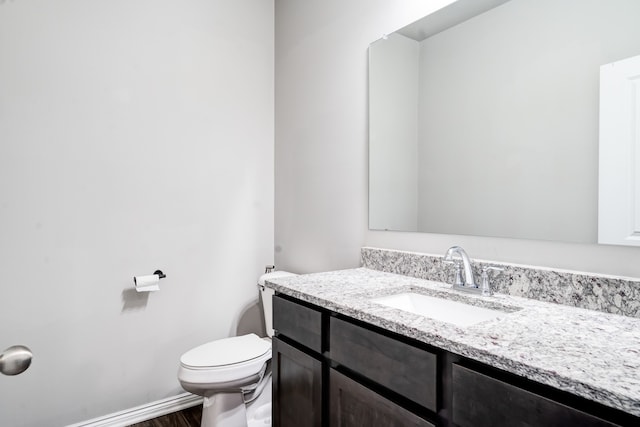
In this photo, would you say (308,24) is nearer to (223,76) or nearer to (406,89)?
(223,76)

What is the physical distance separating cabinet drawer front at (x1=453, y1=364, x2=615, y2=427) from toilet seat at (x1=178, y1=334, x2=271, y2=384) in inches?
45.4

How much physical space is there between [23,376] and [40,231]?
2.26 ft

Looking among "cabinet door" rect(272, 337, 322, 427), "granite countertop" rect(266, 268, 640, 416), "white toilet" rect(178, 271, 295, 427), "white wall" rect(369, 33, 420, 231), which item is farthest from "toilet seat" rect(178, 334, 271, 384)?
"white wall" rect(369, 33, 420, 231)

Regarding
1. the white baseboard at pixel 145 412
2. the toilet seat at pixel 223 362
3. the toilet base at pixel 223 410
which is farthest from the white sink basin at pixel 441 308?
the white baseboard at pixel 145 412

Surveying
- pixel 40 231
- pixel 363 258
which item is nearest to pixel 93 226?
pixel 40 231

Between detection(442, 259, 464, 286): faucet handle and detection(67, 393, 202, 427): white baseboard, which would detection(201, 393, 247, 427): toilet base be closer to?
detection(67, 393, 202, 427): white baseboard

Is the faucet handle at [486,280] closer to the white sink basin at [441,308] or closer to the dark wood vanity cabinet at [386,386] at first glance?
the white sink basin at [441,308]

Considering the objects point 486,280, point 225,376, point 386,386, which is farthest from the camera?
point 225,376

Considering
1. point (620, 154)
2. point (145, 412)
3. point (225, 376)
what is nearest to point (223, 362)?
point (225, 376)

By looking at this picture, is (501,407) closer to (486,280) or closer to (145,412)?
(486,280)

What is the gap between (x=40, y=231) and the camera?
1756 mm

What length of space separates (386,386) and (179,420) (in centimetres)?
159

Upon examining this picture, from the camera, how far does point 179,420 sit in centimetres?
200

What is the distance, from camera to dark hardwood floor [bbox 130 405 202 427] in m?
1.96
